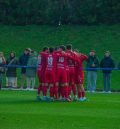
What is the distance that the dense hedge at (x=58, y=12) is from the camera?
57.6 meters

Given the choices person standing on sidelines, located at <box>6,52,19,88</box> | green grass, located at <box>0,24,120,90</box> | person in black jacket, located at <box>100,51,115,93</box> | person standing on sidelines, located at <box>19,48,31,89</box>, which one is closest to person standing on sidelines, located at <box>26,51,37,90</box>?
person standing on sidelines, located at <box>19,48,31,89</box>

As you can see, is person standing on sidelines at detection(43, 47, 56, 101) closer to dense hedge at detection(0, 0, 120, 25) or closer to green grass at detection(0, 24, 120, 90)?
green grass at detection(0, 24, 120, 90)

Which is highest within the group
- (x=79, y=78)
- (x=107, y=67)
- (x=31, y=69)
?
(x=107, y=67)

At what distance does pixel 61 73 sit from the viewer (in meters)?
30.1

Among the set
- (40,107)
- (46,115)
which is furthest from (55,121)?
(40,107)

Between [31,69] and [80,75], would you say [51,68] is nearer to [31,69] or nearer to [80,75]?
[80,75]

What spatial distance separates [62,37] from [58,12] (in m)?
3.40

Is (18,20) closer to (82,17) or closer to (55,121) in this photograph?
(82,17)

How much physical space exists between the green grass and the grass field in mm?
21545

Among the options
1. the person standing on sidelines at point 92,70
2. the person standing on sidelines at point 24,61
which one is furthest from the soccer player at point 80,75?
the person standing on sidelines at point 24,61

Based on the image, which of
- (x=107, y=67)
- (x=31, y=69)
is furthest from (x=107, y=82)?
(x=31, y=69)

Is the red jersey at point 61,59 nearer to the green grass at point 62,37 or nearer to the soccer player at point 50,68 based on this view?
the soccer player at point 50,68

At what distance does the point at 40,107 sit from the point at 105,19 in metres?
31.3

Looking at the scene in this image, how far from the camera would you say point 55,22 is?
5800cm
